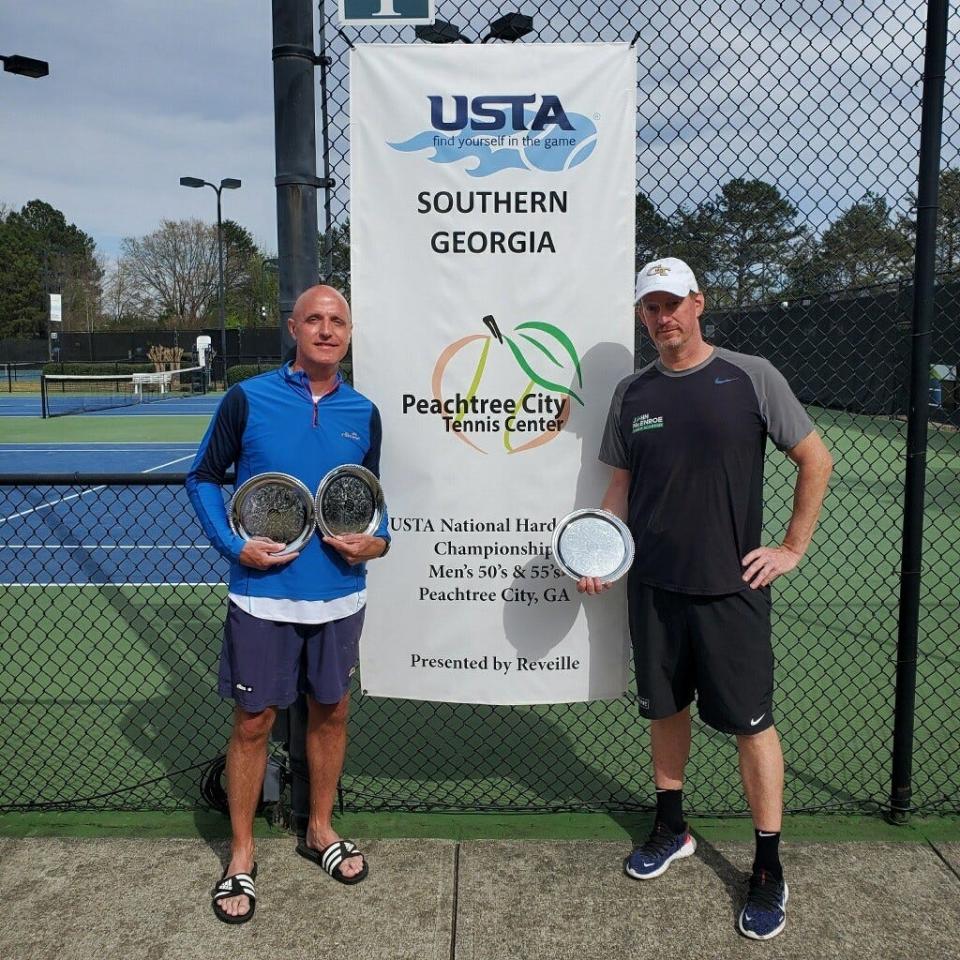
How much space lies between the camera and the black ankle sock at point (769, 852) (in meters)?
2.97

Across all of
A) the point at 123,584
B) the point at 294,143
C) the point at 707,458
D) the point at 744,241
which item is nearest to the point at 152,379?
the point at 123,584

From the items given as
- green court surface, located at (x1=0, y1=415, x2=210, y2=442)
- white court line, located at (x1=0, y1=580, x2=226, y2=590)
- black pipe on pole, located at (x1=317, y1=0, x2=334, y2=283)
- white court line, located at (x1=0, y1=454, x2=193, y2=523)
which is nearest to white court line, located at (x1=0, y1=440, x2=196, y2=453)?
green court surface, located at (x1=0, y1=415, x2=210, y2=442)

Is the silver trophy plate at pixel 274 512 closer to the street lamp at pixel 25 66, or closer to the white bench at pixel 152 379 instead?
the street lamp at pixel 25 66

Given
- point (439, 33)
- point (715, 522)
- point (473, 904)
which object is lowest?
point (473, 904)

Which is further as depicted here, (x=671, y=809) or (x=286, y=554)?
(x=671, y=809)

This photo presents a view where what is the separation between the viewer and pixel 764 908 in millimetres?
2898

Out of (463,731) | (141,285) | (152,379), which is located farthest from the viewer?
(141,285)

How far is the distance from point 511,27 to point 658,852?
289 centimetres

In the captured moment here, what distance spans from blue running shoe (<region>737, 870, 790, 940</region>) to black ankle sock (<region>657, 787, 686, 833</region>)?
313 mm

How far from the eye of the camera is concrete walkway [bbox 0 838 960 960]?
2801mm

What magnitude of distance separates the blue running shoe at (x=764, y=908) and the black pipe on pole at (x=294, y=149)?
1633 mm

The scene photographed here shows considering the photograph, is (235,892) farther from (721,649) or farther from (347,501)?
(721,649)

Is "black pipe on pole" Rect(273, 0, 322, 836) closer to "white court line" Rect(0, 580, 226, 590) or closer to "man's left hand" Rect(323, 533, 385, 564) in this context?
"man's left hand" Rect(323, 533, 385, 564)

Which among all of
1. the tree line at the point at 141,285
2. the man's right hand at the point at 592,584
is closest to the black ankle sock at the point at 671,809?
the man's right hand at the point at 592,584
